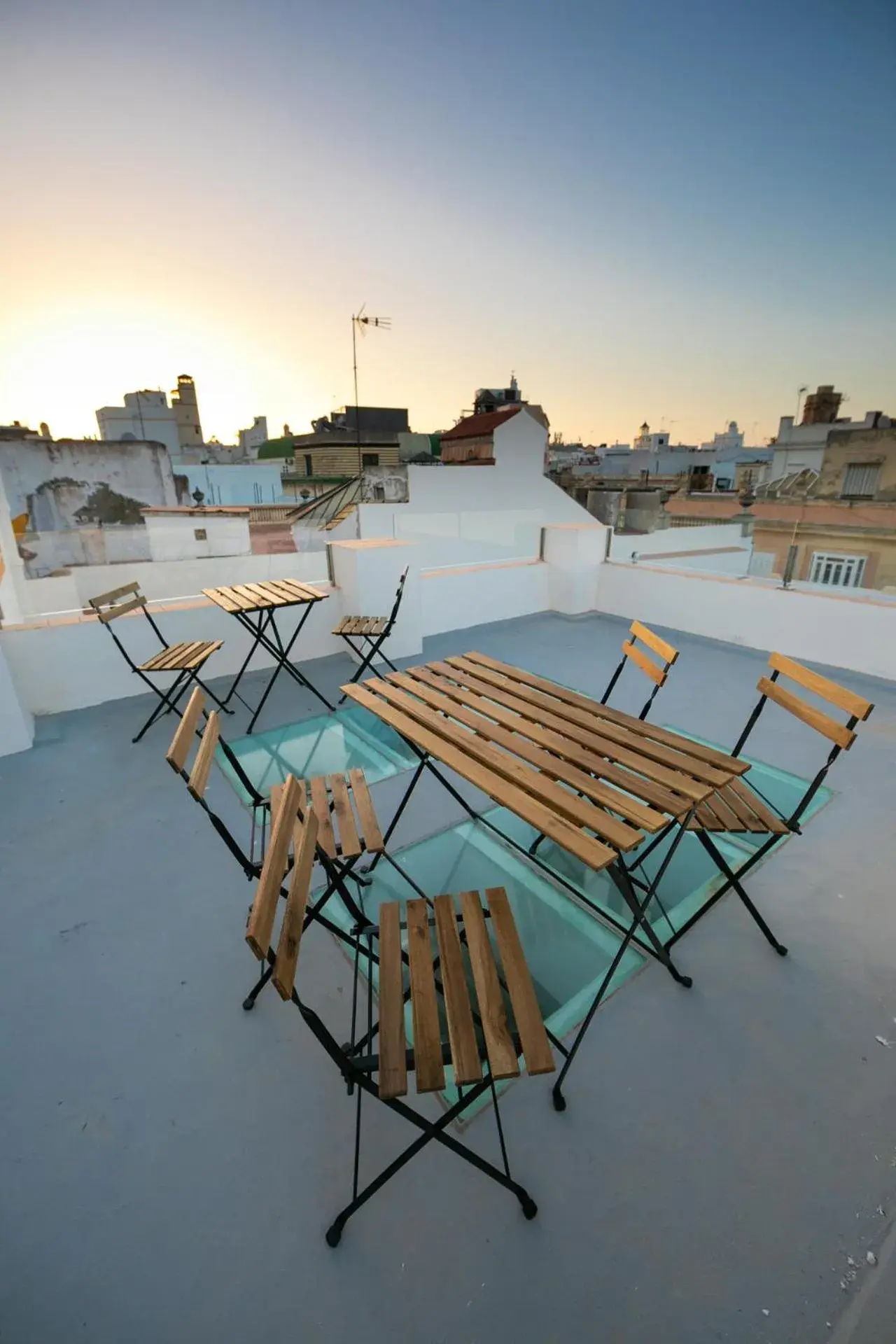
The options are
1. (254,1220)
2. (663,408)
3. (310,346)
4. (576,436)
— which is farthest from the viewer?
(576,436)

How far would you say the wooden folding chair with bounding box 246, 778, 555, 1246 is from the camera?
1017 mm

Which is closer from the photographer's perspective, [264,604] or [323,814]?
[323,814]

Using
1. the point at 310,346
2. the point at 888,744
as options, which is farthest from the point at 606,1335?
the point at 310,346

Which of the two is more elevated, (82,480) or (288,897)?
(82,480)

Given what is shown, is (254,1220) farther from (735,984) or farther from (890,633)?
(890,633)

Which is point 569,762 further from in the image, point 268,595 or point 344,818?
point 268,595

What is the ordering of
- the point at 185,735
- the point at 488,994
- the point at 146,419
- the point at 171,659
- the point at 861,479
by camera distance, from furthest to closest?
the point at 146,419 → the point at 861,479 → the point at 171,659 → the point at 185,735 → the point at 488,994

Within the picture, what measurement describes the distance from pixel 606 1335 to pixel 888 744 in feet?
10.8

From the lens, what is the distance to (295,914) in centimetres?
111

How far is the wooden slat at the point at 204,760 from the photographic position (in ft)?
4.48

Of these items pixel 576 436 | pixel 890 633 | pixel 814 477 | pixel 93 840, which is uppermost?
pixel 576 436

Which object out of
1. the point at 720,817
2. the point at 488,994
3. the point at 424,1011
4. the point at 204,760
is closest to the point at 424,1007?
the point at 424,1011

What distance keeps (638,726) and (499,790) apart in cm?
68

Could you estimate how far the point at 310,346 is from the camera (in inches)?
456
